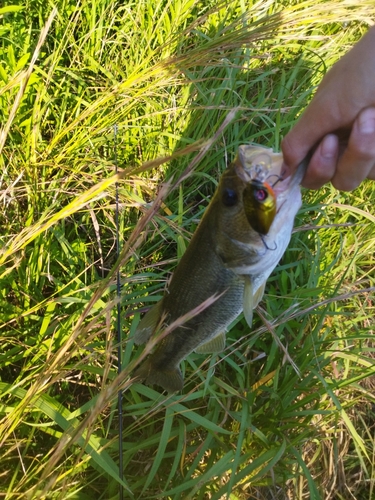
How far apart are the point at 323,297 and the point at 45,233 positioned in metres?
1.47

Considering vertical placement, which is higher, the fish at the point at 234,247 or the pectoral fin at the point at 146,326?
the fish at the point at 234,247

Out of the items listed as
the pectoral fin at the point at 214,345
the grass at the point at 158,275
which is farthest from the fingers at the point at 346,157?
the pectoral fin at the point at 214,345

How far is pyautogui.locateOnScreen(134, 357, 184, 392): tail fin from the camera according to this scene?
5.69 feet

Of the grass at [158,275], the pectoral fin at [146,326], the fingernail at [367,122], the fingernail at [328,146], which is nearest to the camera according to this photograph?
the fingernail at [367,122]

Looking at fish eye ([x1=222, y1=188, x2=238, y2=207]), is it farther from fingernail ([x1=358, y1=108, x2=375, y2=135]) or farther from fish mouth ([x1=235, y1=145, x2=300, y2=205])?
fingernail ([x1=358, y1=108, x2=375, y2=135])

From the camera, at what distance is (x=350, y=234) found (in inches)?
110

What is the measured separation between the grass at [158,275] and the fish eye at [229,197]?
34 cm

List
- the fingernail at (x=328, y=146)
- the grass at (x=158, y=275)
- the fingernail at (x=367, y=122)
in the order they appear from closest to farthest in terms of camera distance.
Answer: the fingernail at (x=367, y=122) → the fingernail at (x=328, y=146) → the grass at (x=158, y=275)

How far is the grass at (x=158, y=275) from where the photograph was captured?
73.5 inches

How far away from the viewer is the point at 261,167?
1351 millimetres

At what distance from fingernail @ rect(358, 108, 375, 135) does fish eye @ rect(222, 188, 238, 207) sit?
1.30 ft

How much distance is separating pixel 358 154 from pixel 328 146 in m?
0.09

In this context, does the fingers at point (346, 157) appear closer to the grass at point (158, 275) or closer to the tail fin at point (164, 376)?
the grass at point (158, 275)

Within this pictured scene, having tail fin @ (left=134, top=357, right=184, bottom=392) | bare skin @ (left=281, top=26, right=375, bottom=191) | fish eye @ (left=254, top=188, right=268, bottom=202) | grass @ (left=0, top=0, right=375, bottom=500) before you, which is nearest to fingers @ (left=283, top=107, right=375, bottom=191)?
bare skin @ (left=281, top=26, right=375, bottom=191)
